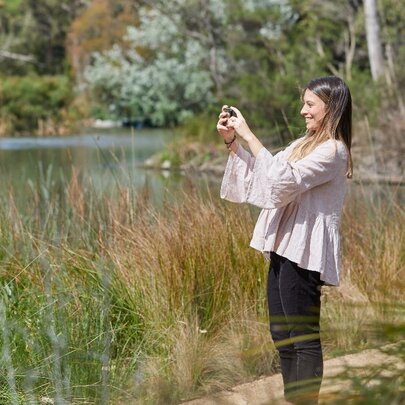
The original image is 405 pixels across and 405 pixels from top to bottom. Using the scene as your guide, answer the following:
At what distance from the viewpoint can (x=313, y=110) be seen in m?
2.97

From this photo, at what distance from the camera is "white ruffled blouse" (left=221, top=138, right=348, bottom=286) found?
277 cm

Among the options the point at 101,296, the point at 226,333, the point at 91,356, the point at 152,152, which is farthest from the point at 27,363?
the point at 152,152

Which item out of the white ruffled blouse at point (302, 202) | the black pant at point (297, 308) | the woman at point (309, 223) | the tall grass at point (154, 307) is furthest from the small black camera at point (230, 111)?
the tall grass at point (154, 307)

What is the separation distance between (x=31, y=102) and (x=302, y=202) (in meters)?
32.2

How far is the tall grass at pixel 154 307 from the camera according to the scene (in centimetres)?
330

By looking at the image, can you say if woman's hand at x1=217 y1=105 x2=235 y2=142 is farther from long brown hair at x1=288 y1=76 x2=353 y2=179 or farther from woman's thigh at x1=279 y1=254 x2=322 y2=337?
woman's thigh at x1=279 y1=254 x2=322 y2=337

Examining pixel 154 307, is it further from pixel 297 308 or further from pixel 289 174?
pixel 289 174

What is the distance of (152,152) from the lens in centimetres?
2164

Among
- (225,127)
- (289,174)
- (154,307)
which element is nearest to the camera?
(289,174)

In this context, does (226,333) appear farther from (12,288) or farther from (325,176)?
(325,176)

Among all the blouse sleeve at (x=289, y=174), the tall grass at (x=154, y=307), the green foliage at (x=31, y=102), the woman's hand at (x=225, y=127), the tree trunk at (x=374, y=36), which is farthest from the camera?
the green foliage at (x=31, y=102)

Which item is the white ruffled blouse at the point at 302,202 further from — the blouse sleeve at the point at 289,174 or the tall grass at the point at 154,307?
the tall grass at the point at 154,307

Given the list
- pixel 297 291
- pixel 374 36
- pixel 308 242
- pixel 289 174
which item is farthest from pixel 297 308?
pixel 374 36

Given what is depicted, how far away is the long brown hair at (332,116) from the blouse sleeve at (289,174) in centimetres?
6
